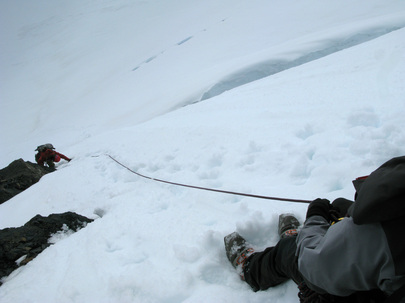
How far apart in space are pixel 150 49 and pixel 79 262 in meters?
27.4

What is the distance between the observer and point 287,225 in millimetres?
1483

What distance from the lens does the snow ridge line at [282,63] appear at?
23.5ft

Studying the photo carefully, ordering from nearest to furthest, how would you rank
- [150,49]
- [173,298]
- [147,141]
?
1. [173,298]
2. [147,141]
3. [150,49]

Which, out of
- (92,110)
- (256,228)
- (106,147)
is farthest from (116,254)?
(92,110)

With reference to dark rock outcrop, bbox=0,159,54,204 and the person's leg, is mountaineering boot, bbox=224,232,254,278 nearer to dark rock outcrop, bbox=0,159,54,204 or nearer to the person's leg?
the person's leg

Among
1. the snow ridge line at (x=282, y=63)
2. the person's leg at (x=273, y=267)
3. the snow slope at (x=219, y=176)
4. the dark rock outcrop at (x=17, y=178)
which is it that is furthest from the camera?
the snow ridge line at (x=282, y=63)

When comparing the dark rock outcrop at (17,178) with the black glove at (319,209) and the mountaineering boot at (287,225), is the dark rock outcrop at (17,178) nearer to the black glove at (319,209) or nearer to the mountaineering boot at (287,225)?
the mountaineering boot at (287,225)

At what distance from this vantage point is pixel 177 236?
184cm

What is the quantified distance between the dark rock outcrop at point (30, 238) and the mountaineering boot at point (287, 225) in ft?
6.51

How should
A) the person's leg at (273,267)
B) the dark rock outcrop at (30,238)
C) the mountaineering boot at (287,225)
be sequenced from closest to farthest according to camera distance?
the person's leg at (273,267) < the mountaineering boot at (287,225) < the dark rock outcrop at (30,238)

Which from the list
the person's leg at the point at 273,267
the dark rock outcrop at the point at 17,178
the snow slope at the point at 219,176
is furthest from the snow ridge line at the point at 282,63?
the person's leg at the point at 273,267

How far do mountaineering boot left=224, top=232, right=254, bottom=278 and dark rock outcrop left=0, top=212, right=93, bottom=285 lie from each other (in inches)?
66.1

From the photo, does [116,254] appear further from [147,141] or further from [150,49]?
[150,49]

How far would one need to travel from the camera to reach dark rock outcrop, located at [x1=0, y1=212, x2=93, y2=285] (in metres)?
2.02
